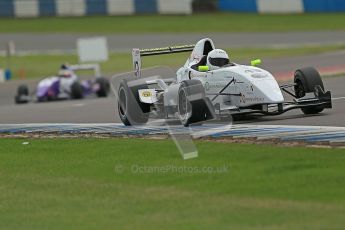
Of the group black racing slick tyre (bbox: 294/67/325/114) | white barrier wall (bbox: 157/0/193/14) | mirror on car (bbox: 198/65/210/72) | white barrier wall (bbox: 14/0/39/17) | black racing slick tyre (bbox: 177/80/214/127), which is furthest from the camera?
white barrier wall (bbox: 157/0/193/14)

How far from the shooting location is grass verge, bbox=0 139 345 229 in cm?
791

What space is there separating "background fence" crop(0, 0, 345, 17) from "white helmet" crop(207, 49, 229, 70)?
111 feet

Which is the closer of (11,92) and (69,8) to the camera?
(11,92)

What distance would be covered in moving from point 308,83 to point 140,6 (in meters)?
35.4

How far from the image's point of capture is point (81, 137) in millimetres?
13516

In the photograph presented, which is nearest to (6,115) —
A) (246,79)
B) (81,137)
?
(81,137)

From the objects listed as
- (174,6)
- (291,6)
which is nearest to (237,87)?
(291,6)

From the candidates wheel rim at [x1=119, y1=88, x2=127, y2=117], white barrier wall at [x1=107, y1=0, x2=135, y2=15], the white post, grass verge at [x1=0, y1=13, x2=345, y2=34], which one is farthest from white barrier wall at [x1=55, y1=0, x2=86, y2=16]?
wheel rim at [x1=119, y1=88, x2=127, y2=117]

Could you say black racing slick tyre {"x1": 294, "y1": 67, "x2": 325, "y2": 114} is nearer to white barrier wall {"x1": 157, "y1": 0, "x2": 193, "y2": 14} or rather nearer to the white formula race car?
the white formula race car

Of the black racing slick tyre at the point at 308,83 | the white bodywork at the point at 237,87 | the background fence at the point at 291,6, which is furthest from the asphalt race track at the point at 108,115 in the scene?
the background fence at the point at 291,6

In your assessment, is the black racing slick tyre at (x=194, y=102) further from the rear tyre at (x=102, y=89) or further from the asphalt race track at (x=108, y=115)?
the rear tyre at (x=102, y=89)

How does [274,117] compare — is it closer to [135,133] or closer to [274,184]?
[135,133]

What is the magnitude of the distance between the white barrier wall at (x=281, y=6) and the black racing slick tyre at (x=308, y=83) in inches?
1332

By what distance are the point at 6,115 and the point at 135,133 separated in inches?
262
